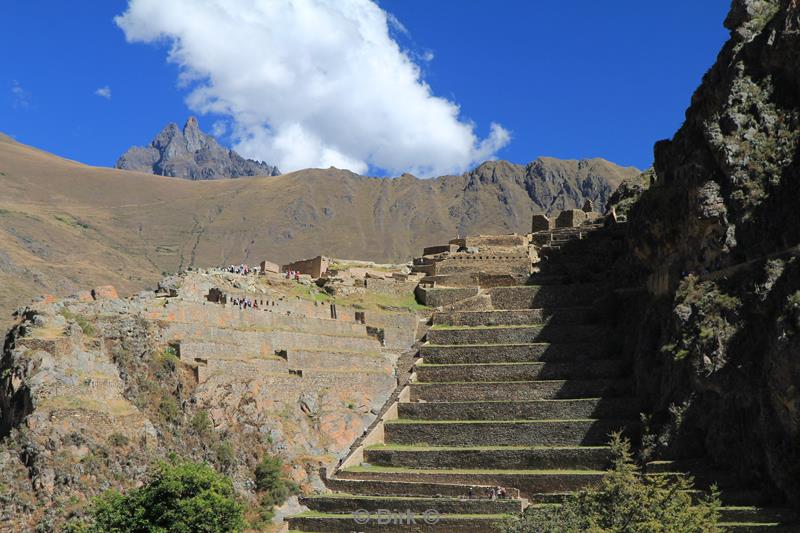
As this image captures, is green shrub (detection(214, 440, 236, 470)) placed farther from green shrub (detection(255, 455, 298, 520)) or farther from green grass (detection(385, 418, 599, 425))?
green grass (detection(385, 418, 599, 425))

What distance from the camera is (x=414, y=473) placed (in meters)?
38.3

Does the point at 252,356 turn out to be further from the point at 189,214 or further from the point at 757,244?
the point at 189,214

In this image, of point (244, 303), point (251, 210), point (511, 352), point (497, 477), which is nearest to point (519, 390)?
point (511, 352)

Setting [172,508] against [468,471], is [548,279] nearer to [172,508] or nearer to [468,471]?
[468,471]

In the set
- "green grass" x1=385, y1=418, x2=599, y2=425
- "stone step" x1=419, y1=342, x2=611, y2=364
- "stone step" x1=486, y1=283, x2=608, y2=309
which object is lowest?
"green grass" x1=385, y1=418, x2=599, y2=425

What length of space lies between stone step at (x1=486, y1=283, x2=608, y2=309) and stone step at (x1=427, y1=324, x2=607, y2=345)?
11.2 ft

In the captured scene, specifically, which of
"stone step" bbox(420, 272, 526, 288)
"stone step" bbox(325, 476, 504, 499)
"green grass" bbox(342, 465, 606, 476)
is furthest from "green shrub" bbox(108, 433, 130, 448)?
"stone step" bbox(420, 272, 526, 288)

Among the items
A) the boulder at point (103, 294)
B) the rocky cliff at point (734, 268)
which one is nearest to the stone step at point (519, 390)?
the rocky cliff at point (734, 268)

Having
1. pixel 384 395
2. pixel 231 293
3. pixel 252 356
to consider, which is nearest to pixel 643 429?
pixel 384 395

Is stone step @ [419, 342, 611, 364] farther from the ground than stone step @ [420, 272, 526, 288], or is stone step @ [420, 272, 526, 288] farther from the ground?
stone step @ [420, 272, 526, 288]

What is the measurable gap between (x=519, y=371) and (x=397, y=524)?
10.9 meters

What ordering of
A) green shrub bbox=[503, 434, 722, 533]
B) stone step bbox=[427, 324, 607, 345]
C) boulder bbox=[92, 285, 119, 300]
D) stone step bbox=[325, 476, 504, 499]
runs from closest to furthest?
1. green shrub bbox=[503, 434, 722, 533]
2. stone step bbox=[325, 476, 504, 499]
3. boulder bbox=[92, 285, 119, 300]
4. stone step bbox=[427, 324, 607, 345]

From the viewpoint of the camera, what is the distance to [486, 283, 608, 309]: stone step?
49.1 meters

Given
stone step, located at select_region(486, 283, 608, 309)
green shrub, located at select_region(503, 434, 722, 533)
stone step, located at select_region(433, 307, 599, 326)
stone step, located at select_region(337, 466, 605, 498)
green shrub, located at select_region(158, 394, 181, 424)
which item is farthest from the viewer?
stone step, located at select_region(486, 283, 608, 309)
